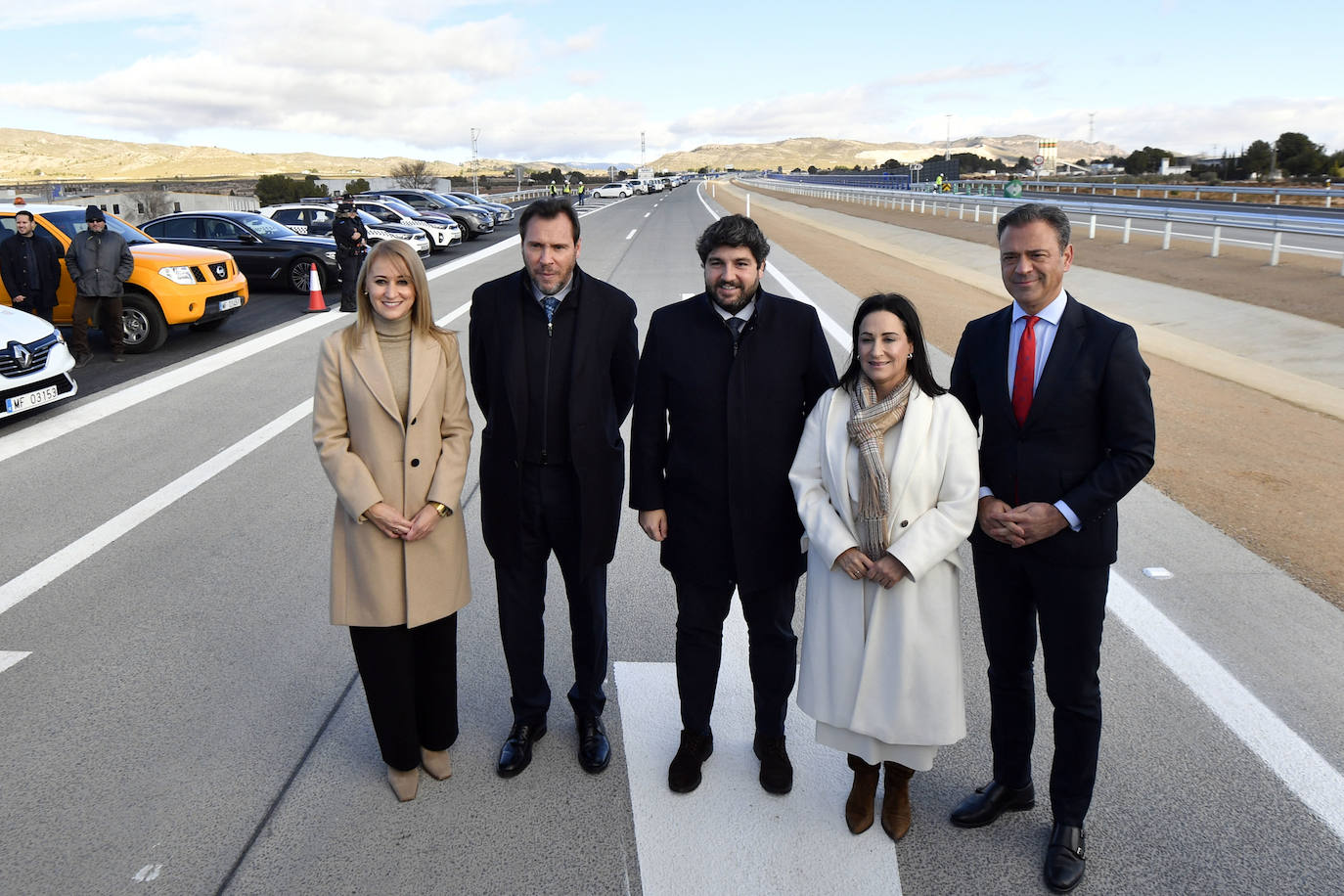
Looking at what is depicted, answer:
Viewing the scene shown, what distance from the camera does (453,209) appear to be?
113 ft

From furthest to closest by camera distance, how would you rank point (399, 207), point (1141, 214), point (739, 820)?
1. point (399, 207)
2. point (1141, 214)
3. point (739, 820)

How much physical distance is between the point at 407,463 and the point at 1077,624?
2.25 meters

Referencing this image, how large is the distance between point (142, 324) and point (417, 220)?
16208 mm

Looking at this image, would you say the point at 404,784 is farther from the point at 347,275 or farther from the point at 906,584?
the point at 347,275

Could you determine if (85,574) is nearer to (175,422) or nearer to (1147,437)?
(175,422)

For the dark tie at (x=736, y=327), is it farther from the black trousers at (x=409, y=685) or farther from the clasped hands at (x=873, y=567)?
the black trousers at (x=409, y=685)

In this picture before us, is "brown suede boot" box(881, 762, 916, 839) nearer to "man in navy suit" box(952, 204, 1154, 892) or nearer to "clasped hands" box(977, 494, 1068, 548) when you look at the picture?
"man in navy suit" box(952, 204, 1154, 892)

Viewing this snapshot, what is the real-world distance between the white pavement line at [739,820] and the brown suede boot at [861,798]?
1.5 inches

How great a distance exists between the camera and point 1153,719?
13.4 ft

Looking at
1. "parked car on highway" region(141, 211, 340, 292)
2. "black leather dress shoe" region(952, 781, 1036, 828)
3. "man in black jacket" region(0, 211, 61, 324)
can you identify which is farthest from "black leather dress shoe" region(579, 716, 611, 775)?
"parked car on highway" region(141, 211, 340, 292)

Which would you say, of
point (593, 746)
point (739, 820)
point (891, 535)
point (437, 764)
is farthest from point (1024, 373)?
point (437, 764)

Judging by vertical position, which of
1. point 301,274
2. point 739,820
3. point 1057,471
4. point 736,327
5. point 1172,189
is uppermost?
point 1172,189

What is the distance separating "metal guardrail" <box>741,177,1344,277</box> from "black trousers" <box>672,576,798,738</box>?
18416 mm

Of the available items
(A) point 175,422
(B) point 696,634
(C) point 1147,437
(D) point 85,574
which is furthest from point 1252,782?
(A) point 175,422
